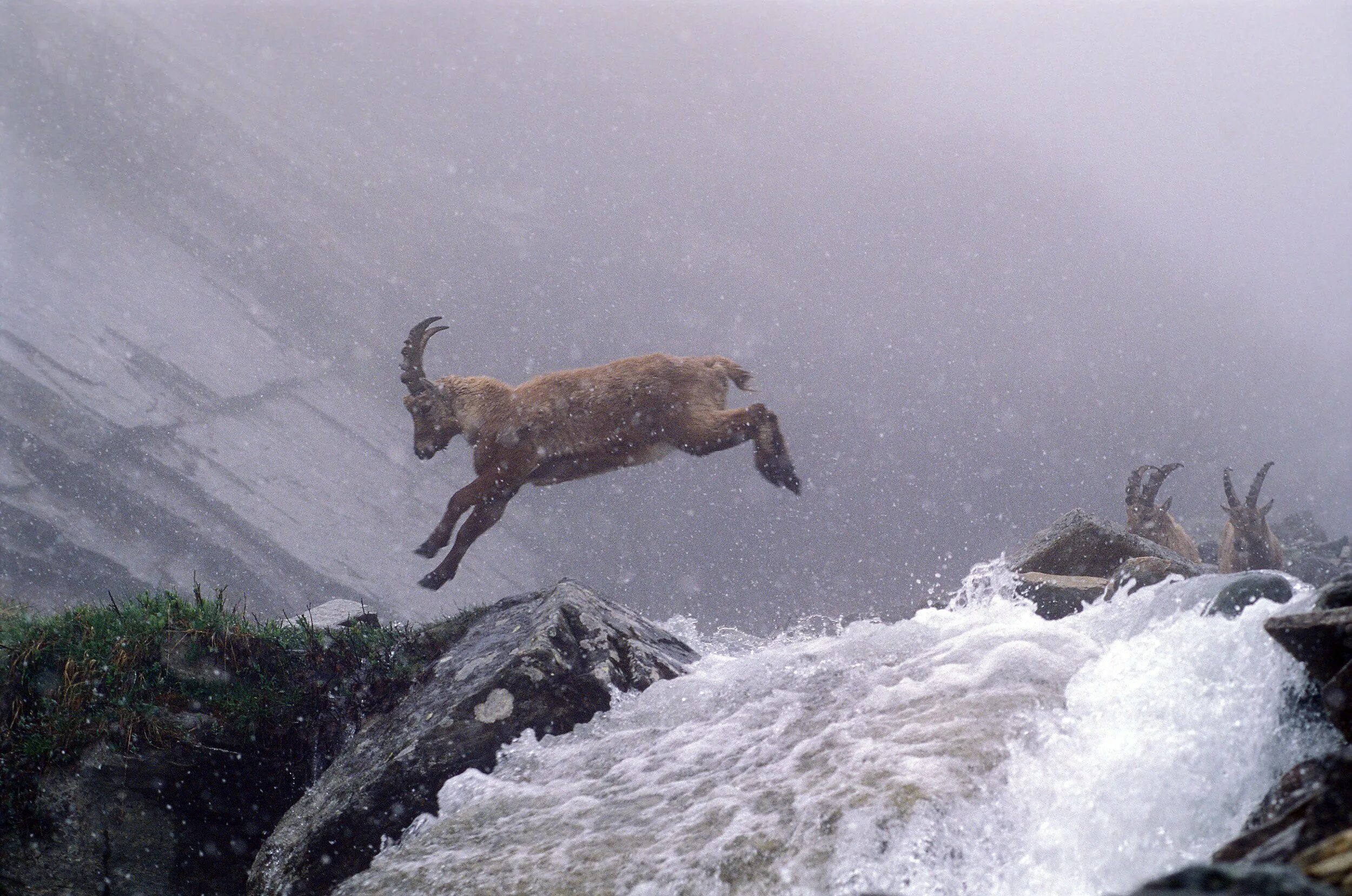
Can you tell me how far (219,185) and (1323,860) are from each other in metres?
49.6

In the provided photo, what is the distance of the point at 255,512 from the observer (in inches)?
1206

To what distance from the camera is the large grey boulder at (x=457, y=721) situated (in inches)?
179

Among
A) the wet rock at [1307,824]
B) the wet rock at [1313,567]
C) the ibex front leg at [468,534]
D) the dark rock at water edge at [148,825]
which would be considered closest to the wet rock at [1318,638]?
the wet rock at [1307,824]

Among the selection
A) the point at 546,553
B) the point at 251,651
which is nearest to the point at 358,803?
the point at 251,651

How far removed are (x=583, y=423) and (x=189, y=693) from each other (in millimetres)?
4010

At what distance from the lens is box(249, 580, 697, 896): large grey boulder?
455 cm

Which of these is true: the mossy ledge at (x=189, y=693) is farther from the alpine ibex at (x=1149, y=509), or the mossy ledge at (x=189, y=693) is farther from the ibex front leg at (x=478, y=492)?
the alpine ibex at (x=1149, y=509)

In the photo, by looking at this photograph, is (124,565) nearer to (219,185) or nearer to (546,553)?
(546,553)

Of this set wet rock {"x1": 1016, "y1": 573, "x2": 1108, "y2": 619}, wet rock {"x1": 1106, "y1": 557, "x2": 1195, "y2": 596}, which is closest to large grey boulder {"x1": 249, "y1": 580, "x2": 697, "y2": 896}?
wet rock {"x1": 1016, "y1": 573, "x2": 1108, "y2": 619}

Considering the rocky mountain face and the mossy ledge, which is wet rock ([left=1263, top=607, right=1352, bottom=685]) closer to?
the mossy ledge

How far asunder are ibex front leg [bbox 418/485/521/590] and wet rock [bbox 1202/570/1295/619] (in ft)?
17.6

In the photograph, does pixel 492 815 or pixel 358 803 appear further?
pixel 358 803

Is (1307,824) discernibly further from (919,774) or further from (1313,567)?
(1313,567)

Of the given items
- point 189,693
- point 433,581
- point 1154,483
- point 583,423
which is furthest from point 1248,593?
point 1154,483
